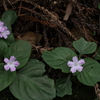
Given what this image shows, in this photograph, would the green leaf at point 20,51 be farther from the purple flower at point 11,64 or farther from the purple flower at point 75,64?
the purple flower at point 75,64

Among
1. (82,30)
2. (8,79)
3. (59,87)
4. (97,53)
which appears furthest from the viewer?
(82,30)

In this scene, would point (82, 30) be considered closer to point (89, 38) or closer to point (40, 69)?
point (89, 38)

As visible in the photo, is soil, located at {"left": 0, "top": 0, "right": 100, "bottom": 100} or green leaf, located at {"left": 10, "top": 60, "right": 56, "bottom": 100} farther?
soil, located at {"left": 0, "top": 0, "right": 100, "bottom": 100}

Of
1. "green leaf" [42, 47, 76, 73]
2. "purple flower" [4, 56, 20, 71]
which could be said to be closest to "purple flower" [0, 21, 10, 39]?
"purple flower" [4, 56, 20, 71]

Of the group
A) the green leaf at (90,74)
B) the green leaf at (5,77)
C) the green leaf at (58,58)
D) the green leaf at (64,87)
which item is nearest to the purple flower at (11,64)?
the green leaf at (5,77)

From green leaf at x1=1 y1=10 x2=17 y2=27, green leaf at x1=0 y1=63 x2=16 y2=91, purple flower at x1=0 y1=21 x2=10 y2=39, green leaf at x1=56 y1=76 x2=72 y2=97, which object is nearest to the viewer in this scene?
green leaf at x1=0 y1=63 x2=16 y2=91

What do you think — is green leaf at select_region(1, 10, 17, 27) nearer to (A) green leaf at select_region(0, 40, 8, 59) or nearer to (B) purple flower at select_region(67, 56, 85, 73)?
(A) green leaf at select_region(0, 40, 8, 59)

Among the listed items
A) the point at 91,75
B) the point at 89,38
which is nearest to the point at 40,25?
the point at 89,38
